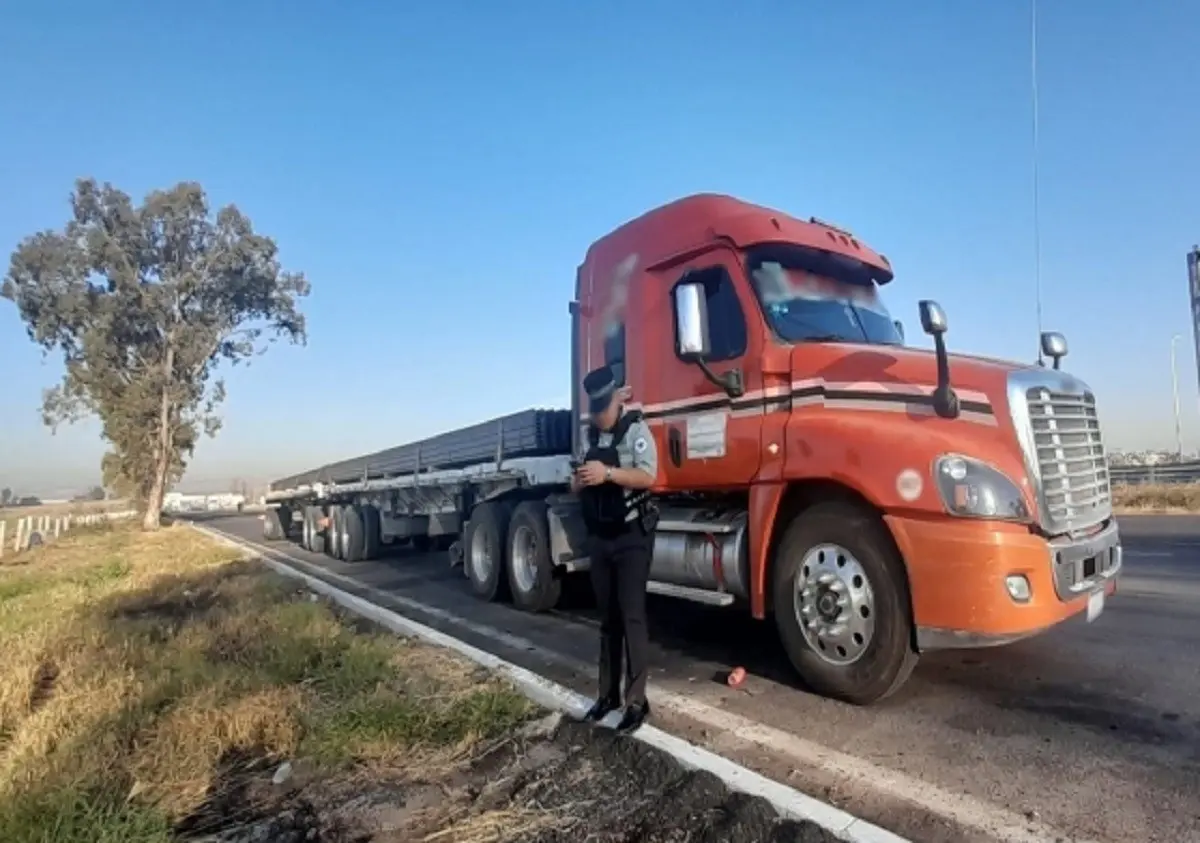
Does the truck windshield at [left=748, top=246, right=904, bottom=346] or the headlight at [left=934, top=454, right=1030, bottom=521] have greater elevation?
the truck windshield at [left=748, top=246, right=904, bottom=346]

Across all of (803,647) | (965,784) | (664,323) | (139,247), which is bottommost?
(965,784)

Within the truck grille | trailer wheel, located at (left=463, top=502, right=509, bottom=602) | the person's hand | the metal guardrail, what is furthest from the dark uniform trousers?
the metal guardrail

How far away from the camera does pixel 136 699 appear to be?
4488 millimetres

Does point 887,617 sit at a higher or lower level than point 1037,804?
higher

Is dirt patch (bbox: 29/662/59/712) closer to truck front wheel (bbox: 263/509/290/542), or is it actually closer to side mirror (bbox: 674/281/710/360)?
side mirror (bbox: 674/281/710/360)

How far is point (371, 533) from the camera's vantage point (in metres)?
14.3

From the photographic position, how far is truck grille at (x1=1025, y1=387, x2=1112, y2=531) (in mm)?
4031

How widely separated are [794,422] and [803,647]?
1.29 meters

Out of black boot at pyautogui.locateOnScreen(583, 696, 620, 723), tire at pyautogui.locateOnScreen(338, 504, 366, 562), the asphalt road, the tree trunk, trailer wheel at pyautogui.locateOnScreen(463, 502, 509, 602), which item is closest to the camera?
the asphalt road

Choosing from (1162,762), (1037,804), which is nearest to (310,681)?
(1037,804)

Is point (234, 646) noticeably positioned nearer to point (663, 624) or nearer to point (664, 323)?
point (663, 624)

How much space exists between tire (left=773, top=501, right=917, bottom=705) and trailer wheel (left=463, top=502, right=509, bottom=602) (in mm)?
4364

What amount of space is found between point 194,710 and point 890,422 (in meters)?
3.94

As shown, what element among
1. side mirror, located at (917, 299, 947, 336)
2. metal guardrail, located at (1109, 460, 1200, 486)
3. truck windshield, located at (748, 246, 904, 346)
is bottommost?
metal guardrail, located at (1109, 460, 1200, 486)
